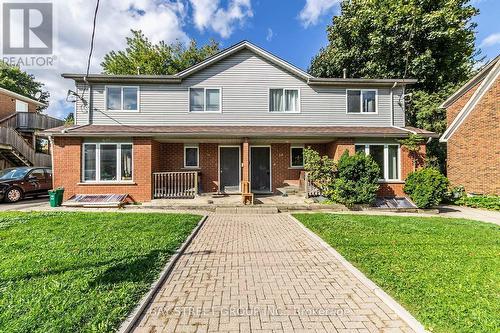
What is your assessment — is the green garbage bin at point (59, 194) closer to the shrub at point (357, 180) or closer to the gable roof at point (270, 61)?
the gable roof at point (270, 61)

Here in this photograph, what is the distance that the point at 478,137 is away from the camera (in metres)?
A: 13.2

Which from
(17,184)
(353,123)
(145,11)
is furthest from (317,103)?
(17,184)

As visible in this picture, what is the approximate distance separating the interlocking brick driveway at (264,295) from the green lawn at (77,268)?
490 millimetres

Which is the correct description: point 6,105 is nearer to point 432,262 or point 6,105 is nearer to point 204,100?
point 204,100

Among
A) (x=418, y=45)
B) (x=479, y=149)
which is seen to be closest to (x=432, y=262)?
(x=479, y=149)

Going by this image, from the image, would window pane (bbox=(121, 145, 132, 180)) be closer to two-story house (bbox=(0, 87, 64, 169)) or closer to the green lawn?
the green lawn

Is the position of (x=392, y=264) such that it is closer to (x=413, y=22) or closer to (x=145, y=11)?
(x=145, y=11)

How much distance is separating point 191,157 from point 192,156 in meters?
0.08

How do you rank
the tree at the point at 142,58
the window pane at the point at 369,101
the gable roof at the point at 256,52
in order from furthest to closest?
1. the tree at the point at 142,58
2. the window pane at the point at 369,101
3. the gable roof at the point at 256,52

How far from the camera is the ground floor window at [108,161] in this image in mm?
11992

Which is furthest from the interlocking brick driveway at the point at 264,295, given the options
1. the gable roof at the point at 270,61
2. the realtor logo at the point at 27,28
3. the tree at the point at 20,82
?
the tree at the point at 20,82

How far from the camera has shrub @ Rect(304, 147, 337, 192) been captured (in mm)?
11797

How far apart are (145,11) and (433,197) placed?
14.5m

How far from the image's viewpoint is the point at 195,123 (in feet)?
44.3
